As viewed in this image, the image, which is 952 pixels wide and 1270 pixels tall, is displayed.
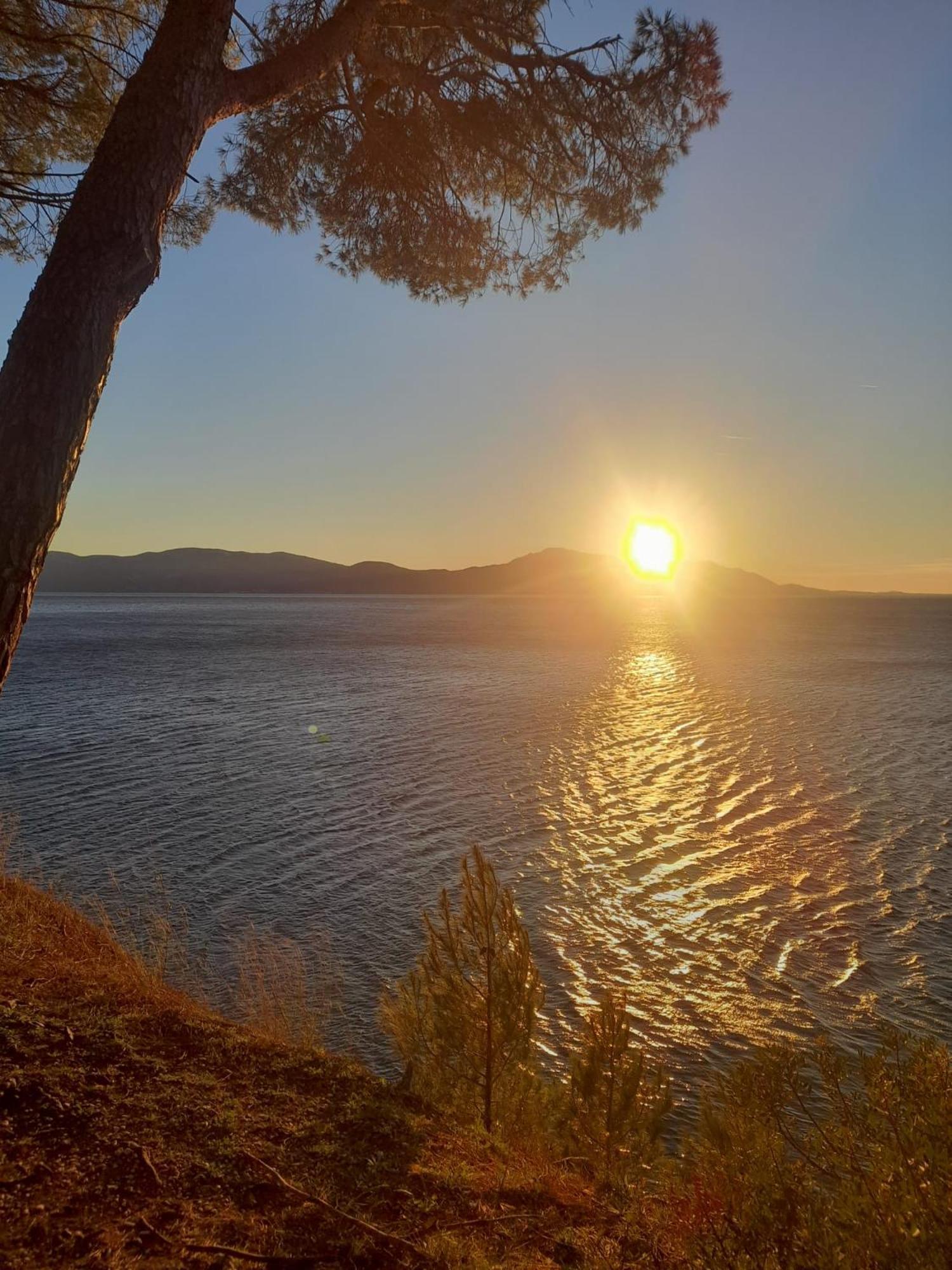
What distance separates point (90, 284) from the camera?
4078 millimetres

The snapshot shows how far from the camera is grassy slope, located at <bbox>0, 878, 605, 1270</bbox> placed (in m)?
3.36

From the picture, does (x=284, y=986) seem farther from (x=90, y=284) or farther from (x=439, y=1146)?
(x=90, y=284)

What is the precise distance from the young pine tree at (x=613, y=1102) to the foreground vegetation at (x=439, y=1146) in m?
0.02

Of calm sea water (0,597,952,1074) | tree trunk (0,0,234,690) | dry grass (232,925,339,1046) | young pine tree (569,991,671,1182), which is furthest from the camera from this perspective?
calm sea water (0,597,952,1074)

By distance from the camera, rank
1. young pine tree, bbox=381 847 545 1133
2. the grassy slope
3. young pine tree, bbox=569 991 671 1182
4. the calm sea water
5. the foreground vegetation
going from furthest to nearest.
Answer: the calm sea water, young pine tree, bbox=381 847 545 1133, young pine tree, bbox=569 991 671 1182, the grassy slope, the foreground vegetation

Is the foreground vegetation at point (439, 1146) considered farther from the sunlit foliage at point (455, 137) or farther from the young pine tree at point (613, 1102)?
the sunlit foliage at point (455, 137)

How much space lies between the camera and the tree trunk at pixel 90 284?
3.80m

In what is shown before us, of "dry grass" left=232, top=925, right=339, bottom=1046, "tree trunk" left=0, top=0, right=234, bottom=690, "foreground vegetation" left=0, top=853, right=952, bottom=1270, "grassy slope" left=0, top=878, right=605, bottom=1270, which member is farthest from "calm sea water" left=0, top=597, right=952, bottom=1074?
"tree trunk" left=0, top=0, right=234, bottom=690

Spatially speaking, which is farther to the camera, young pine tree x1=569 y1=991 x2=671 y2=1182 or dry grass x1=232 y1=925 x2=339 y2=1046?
dry grass x1=232 y1=925 x2=339 y2=1046

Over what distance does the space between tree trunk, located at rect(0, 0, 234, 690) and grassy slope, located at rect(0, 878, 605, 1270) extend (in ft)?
7.94

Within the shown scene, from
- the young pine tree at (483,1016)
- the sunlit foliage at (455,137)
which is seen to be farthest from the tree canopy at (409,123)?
the young pine tree at (483,1016)

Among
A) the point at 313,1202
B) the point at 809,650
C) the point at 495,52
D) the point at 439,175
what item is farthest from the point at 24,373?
the point at 809,650

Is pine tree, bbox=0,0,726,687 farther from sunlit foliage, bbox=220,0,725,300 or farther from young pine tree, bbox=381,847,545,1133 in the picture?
young pine tree, bbox=381,847,545,1133

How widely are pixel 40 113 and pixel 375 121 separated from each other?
11.0 feet
